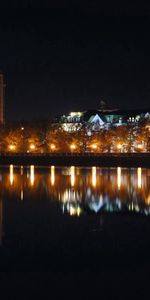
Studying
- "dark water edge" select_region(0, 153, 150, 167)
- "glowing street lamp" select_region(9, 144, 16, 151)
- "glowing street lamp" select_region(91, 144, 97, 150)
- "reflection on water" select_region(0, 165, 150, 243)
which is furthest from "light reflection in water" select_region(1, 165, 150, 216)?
"glowing street lamp" select_region(9, 144, 16, 151)

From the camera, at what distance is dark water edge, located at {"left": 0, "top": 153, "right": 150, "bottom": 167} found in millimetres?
37156

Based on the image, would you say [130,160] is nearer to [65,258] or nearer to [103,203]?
[103,203]

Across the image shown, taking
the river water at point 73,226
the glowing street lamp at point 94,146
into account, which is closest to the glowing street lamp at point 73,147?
the glowing street lamp at point 94,146

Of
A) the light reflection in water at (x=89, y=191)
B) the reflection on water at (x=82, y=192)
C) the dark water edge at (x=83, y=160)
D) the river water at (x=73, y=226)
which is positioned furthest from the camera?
the dark water edge at (x=83, y=160)

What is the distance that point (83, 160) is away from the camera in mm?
39344

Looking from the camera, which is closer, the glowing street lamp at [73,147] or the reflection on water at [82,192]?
the reflection on water at [82,192]

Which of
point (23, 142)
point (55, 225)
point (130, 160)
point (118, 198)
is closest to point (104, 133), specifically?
point (23, 142)

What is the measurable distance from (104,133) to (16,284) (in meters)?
41.7

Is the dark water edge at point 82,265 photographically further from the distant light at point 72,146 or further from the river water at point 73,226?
the distant light at point 72,146

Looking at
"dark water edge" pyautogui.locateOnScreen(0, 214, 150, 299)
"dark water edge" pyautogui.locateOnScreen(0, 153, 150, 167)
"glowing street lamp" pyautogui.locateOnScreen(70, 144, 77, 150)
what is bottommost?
"dark water edge" pyautogui.locateOnScreen(0, 214, 150, 299)

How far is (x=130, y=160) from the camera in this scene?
123 ft

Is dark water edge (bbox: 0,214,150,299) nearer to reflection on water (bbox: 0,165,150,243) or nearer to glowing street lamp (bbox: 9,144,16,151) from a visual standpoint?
reflection on water (bbox: 0,165,150,243)

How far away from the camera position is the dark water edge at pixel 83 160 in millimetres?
37156

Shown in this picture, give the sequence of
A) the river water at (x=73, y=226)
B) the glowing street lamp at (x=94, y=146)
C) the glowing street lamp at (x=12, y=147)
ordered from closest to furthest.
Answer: the river water at (x=73, y=226)
the glowing street lamp at (x=94, y=146)
the glowing street lamp at (x=12, y=147)
